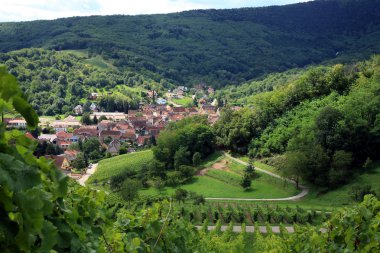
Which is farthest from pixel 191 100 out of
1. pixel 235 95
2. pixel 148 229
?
pixel 148 229

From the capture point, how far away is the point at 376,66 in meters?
52.5

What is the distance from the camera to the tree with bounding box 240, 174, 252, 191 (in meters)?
41.2

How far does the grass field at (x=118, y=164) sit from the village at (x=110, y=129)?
3.09 m

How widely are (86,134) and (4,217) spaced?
7754 cm

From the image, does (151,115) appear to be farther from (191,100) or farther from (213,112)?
(191,100)

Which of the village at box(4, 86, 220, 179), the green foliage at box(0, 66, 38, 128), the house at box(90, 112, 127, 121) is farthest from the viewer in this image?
the house at box(90, 112, 127, 121)

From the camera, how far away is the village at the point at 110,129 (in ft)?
218

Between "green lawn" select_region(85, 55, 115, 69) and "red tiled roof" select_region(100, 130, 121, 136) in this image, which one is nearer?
"red tiled roof" select_region(100, 130, 121, 136)

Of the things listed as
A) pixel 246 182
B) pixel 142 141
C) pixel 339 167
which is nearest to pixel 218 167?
pixel 246 182

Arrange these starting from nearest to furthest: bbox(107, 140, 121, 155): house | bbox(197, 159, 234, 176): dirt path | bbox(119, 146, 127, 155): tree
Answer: bbox(197, 159, 234, 176): dirt path, bbox(119, 146, 127, 155): tree, bbox(107, 140, 121, 155): house

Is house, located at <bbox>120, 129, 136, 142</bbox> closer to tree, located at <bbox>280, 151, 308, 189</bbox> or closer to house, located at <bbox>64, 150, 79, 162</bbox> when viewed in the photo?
house, located at <bbox>64, 150, 79, 162</bbox>

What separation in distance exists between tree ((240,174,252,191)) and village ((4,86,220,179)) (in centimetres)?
2382

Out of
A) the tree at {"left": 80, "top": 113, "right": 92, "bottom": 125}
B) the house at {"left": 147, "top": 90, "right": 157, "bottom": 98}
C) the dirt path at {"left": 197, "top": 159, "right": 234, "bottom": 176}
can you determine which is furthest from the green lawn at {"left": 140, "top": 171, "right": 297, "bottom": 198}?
the house at {"left": 147, "top": 90, "right": 157, "bottom": 98}

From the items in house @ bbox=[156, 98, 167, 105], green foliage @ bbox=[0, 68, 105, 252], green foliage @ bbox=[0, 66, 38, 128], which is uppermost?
green foliage @ bbox=[0, 66, 38, 128]
